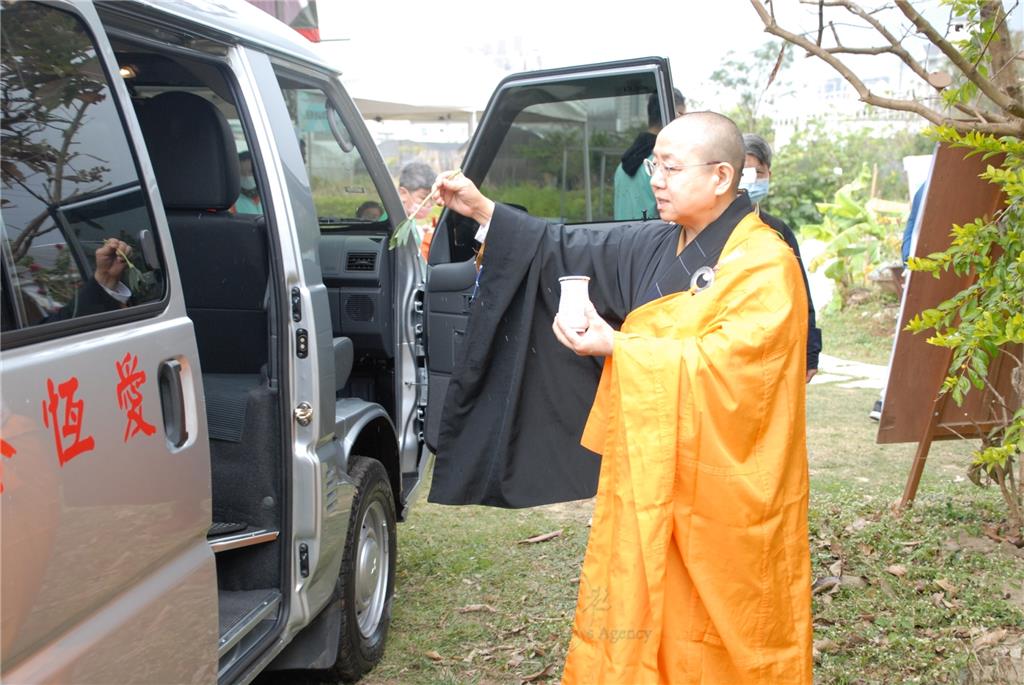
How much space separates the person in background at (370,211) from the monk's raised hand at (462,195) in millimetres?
1230

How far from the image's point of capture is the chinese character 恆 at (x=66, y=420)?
6.06 ft

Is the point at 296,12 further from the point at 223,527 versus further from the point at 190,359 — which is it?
the point at 190,359

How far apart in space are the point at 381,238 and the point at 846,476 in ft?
11.5

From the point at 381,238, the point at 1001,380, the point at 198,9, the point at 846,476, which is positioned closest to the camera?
the point at 198,9

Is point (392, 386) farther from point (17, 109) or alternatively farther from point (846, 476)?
point (846, 476)

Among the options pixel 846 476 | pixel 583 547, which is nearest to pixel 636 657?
pixel 583 547

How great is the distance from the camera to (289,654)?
3.50 metres

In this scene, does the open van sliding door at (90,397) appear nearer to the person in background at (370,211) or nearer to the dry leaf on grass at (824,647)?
the person in background at (370,211)

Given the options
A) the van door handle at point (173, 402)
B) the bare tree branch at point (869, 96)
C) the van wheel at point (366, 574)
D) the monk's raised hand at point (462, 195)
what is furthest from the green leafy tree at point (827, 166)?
the van door handle at point (173, 402)

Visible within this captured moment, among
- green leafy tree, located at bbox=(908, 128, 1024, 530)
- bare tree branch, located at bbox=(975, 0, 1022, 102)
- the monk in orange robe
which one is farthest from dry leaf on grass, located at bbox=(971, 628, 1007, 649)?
bare tree branch, located at bbox=(975, 0, 1022, 102)

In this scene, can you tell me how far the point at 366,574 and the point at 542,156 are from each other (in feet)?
6.01

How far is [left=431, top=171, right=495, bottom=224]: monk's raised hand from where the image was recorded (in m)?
3.14

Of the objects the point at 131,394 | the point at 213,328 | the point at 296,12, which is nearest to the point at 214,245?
the point at 213,328

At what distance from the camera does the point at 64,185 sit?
210cm
